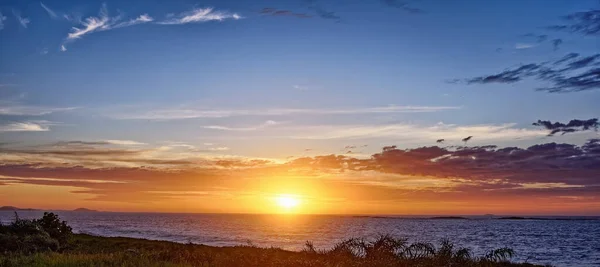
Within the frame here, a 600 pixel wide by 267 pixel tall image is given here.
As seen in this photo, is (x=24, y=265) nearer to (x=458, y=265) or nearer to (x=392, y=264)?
(x=392, y=264)

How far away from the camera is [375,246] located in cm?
2466

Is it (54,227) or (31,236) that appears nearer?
(31,236)

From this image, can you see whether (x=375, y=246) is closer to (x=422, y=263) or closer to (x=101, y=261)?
(x=422, y=263)

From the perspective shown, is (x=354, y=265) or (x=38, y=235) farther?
(x=38, y=235)

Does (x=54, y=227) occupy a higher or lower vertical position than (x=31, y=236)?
higher

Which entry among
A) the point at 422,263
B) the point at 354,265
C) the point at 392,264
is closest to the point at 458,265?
the point at 422,263

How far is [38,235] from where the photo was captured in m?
34.3

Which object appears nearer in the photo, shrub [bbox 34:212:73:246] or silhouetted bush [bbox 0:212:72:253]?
silhouetted bush [bbox 0:212:72:253]

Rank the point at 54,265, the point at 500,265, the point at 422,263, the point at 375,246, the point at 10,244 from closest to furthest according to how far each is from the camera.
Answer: the point at 54,265 < the point at 422,263 < the point at 375,246 < the point at 10,244 < the point at 500,265

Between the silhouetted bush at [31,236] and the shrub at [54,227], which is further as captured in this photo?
the shrub at [54,227]

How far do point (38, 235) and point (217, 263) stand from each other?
62.7 ft

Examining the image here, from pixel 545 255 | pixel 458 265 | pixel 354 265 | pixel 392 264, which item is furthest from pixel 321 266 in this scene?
pixel 545 255

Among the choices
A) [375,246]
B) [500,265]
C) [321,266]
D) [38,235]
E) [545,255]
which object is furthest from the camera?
[545,255]

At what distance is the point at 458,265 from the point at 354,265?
185 inches
